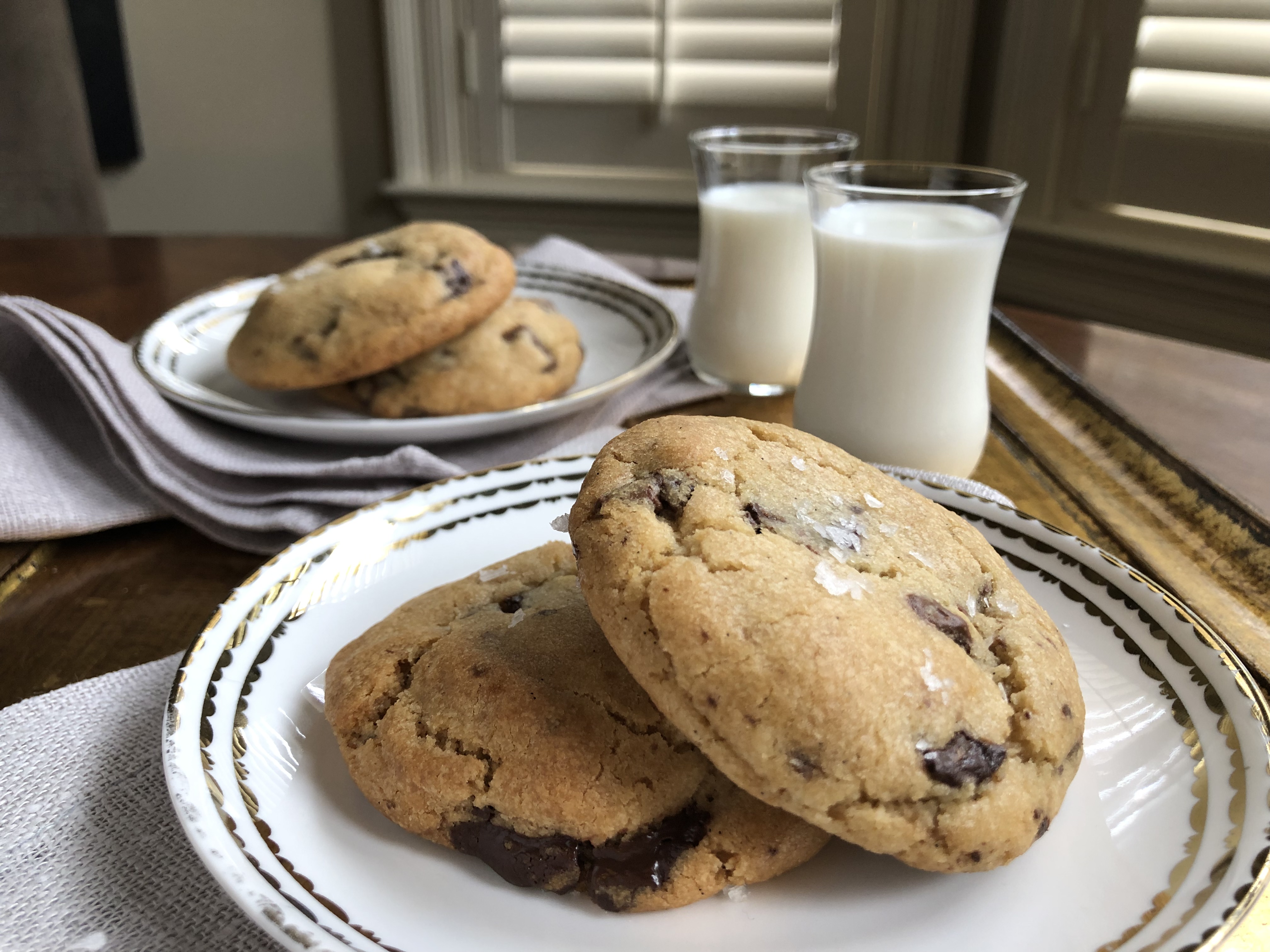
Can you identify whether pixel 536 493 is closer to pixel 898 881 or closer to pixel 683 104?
pixel 898 881

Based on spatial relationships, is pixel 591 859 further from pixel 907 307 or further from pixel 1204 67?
pixel 1204 67

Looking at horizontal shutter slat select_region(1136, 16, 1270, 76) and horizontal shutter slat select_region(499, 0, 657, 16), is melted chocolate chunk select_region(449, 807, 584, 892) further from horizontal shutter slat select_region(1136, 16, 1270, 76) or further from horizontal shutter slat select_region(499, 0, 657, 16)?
horizontal shutter slat select_region(499, 0, 657, 16)

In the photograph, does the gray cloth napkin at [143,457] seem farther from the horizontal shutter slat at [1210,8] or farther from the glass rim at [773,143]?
the horizontal shutter slat at [1210,8]

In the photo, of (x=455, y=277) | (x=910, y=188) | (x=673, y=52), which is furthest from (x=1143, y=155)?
(x=455, y=277)

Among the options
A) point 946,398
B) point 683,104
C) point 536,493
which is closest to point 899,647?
point 536,493

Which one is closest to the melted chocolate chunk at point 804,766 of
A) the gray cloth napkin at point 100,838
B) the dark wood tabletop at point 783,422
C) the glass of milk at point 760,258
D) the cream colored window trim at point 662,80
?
the gray cloth napkin at point 100,838

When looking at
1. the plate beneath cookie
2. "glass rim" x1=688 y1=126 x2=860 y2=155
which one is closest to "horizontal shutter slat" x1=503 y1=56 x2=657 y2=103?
the plate beneath cookie

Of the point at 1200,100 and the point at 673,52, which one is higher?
the point at 673,52
